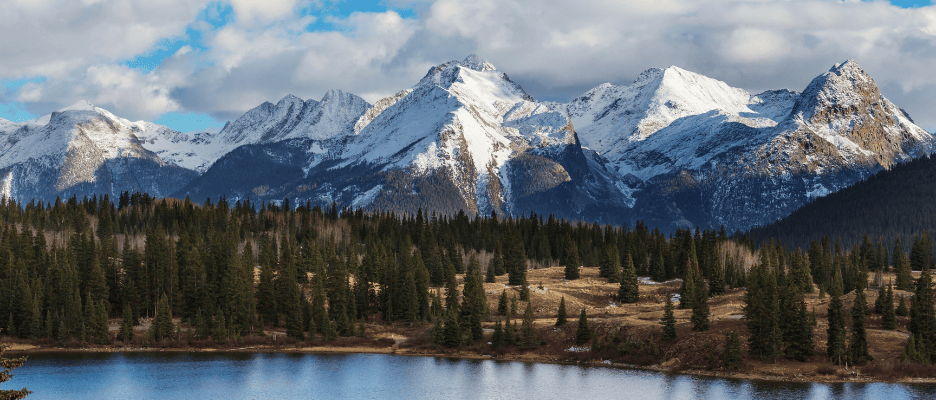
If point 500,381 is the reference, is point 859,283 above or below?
above

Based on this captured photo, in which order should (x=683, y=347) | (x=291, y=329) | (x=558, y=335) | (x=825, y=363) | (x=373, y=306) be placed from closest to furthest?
(x=825, y=363) < (x=683, y=347) < (x=558, y=335) < (x=291, y=329) < (x=373, y=306)

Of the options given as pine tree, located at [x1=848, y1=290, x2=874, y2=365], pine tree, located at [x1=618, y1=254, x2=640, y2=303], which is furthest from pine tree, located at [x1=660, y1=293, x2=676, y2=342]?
pine tree, located at [x1=618, y1=254, x2=640, y2=303]

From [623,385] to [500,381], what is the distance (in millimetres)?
16764

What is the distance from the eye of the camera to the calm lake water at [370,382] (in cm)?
11338

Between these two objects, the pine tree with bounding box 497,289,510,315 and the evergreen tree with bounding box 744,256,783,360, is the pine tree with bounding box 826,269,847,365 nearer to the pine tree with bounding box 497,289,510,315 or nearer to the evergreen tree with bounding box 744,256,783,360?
the evergreen tree with bounding box 744,256,783,360

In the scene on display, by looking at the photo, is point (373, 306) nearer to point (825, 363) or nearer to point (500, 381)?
point (500, 381)

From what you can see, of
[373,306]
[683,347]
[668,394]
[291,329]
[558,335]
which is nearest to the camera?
[668,394]

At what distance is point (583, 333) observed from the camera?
14575cm

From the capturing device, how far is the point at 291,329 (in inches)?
6427

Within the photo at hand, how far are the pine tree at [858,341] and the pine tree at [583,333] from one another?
1553 inches

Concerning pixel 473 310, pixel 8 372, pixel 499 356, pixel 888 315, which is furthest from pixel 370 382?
pixel 888 315

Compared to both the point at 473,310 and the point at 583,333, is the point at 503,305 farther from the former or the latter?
the point at 583,333

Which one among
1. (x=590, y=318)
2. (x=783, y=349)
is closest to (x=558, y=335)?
(x=590, y=318)

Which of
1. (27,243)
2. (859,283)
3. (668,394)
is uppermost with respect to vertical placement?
(27,243)
